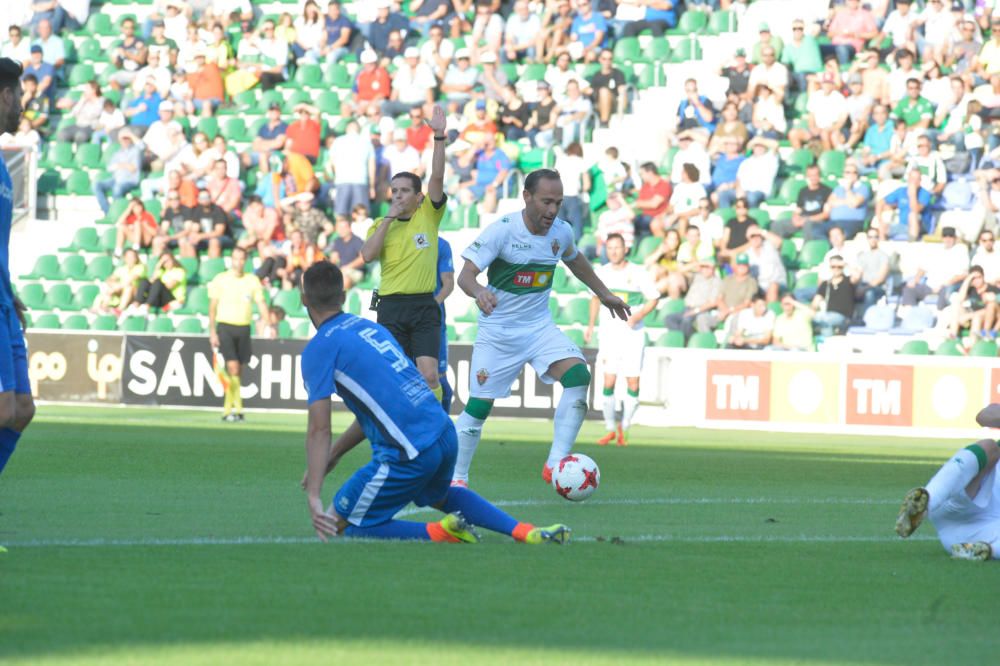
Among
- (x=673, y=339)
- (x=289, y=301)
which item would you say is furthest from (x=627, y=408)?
(x=289, y=301)

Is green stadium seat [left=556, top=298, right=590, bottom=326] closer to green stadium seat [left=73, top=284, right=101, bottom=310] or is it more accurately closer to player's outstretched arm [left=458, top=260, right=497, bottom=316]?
green stadium seat [left=73, top=284, right=101, bottom=310]

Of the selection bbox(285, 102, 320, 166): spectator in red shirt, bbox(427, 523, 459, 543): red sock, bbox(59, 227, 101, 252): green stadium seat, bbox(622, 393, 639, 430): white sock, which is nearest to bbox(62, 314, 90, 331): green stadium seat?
bbox(59, 227, 101, 252): green stadium seat

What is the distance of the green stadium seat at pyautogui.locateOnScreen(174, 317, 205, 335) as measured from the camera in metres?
26.5

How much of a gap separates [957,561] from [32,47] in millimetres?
26439

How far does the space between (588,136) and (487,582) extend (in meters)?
20.6

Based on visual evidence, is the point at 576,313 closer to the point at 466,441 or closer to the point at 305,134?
the point at 305,134

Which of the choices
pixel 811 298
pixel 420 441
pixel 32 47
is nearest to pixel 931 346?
pixel 811 298

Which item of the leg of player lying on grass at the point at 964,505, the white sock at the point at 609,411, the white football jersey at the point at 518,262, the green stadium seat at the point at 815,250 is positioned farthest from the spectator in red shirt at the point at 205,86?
the leg of player lying on grass at the point at 964,505

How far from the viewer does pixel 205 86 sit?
96.3 feet

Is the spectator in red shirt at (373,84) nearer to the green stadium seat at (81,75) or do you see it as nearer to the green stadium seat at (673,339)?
the green stadium seat at (81,75)

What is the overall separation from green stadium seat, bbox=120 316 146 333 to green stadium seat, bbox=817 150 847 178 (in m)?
10.7

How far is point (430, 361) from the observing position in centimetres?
1271

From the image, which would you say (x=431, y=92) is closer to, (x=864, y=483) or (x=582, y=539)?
(x=864, y=483)

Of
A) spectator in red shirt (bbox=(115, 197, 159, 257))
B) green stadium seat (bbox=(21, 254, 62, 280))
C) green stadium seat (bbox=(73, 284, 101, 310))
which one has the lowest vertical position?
green stadium seat (bbox=(73, 284, 101, 310))
